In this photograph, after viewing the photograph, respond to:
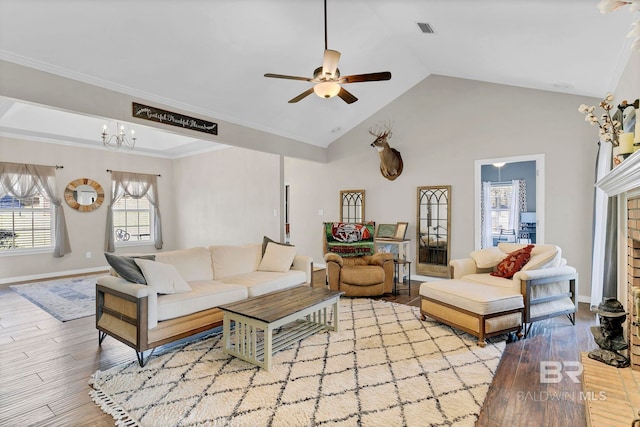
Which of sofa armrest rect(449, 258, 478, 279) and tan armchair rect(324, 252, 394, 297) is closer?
sofa armrest rect(449, 258, 478, 279)

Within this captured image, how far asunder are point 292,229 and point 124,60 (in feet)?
15.9

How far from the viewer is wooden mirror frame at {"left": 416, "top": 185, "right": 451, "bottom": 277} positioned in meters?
5.47

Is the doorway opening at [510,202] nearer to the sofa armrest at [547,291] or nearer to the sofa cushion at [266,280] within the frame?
the sofa armrest at [547,291]

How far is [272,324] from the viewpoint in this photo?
2.46 metres

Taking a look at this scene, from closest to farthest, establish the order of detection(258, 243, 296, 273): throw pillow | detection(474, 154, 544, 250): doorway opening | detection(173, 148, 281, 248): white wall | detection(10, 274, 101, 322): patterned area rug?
1. detection(10, 274, 101, 322): patterned area rug
2. detection(258, 243, 296, 273): throw pillow
3. detection(173, 148, 281, 248): white wall
4. detection(474, 154, 544, 250): doorway opening

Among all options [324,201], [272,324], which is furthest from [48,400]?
[324,201]

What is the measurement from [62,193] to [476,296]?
7.60 m

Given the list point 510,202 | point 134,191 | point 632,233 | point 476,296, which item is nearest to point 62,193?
point 134,191

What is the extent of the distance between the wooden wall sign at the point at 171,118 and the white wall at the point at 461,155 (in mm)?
2936

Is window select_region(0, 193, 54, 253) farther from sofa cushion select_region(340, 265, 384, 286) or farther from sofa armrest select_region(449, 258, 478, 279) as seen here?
sofa armrest select_region(449, 258, 478, 279)

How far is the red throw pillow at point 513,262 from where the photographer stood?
356 centimetres

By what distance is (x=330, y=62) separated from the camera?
2834mm

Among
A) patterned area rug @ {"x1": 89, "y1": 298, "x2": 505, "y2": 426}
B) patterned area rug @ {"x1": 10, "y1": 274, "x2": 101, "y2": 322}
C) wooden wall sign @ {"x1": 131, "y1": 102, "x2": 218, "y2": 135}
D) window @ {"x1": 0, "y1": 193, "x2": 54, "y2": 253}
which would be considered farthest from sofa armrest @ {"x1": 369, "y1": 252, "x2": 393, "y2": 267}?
window @ {"x1": 0, "y1": 193, "x2": 54, "y2": 253}

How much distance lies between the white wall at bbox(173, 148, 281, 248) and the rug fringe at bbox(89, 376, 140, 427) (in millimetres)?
4113
